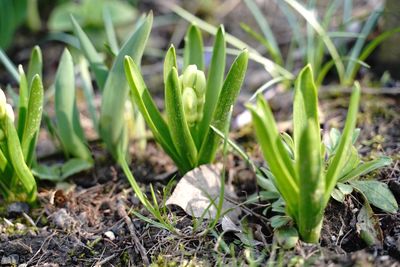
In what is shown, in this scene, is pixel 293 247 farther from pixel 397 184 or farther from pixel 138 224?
pixel 138 224

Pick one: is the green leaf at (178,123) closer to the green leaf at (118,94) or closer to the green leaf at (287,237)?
the green leaf at (118,94)

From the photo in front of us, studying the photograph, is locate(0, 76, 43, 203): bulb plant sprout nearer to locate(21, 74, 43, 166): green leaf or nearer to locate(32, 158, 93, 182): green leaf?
locate(21, 74, 43, 166): green leaf

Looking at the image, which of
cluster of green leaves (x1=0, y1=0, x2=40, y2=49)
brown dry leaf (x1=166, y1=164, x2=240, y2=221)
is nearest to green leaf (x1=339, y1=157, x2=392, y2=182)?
brown dry leaf (x1=166, y1=164, x2=240, y2=221)

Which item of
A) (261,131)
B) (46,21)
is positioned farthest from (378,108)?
(46,21)

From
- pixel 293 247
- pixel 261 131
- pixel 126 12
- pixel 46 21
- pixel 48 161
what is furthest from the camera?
pixel 46 21

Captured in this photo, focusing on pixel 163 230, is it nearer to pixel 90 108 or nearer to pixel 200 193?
pixel 200 193

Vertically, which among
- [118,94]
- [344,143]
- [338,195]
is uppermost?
[344,143]

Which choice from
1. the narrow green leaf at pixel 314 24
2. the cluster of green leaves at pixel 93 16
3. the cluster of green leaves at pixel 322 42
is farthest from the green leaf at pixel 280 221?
the cluster of green leaves at pixel 93 16

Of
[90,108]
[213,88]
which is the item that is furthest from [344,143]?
[90,108]
